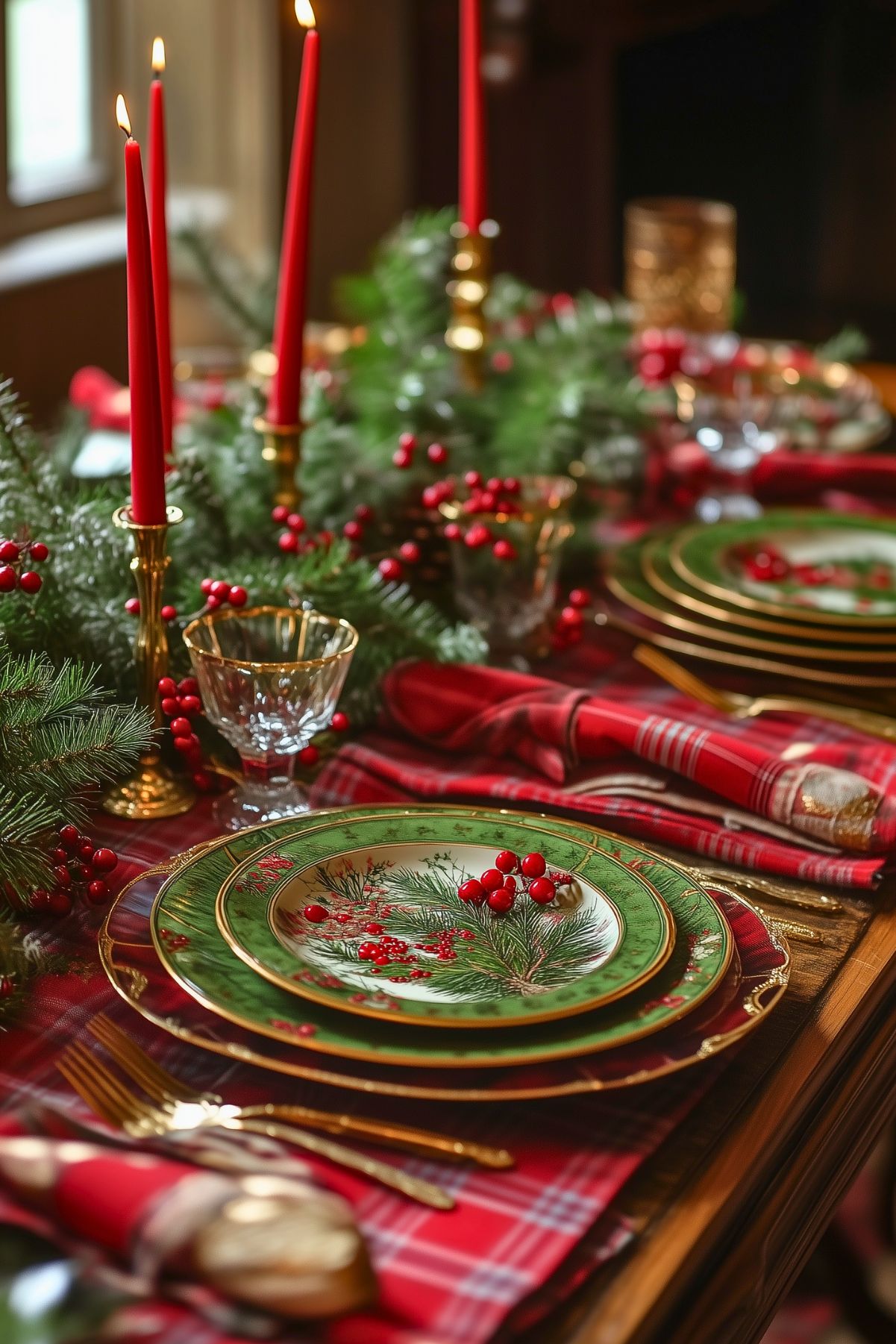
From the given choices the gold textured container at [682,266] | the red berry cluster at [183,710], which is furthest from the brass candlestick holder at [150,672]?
the gold textured container at [682,266]

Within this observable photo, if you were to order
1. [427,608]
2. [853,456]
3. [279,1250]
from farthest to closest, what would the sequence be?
[853,456] → [427,608] → [279,1250]

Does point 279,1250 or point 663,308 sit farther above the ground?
point 663,308

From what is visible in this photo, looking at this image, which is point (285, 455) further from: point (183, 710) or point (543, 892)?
point (543, 892)

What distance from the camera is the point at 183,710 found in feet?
2.55

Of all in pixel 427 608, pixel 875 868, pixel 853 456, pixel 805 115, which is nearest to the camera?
pixel 875 868

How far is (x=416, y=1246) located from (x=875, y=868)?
36cm

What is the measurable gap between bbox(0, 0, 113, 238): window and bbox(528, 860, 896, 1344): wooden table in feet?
6.65

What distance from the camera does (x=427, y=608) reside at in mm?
936

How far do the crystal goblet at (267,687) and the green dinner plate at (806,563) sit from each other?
37 centimetres

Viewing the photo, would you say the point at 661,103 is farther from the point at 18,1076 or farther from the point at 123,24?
the point at 18,1076

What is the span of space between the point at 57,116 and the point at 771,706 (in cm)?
200

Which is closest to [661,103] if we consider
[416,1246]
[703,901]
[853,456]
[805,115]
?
[805,115]

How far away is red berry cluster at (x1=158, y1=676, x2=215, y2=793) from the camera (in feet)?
2.52

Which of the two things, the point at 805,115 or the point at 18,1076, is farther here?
the point at 805,115
